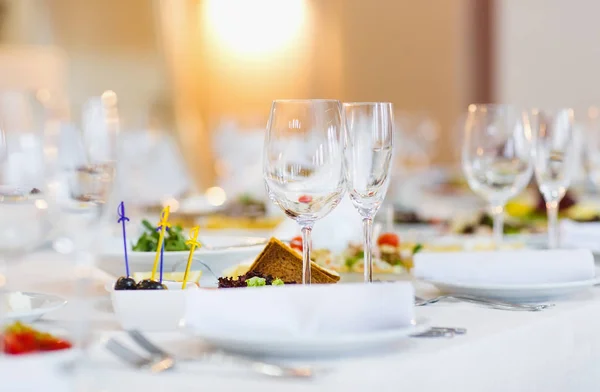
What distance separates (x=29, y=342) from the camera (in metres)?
0.98

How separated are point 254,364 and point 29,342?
0.23m

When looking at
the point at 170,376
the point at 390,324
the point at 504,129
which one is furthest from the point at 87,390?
the point at 504,129

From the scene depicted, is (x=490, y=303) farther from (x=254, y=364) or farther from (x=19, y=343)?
(x=19, y=343)

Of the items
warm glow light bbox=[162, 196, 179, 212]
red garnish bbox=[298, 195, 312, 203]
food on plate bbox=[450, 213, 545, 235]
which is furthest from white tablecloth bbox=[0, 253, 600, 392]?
warm glow light bbox=[162, 196, 179, 212]

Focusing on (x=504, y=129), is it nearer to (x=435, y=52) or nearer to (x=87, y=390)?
(x=87, y=390)

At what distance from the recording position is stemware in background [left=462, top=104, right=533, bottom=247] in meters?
1.80

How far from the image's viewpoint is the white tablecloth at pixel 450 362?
93 cm

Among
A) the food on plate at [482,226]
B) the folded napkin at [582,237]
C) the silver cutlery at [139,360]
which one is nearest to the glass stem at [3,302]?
the silver cutlery at [139,360]

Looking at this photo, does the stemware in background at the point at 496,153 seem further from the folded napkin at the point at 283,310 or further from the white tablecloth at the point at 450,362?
the folded napkin at the point at 283,310

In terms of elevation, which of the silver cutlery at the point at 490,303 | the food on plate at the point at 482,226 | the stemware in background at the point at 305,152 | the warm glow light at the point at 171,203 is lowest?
the food on plate at the point at 482,226

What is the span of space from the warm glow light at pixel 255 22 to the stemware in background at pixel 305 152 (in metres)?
6.50

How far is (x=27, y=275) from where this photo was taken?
172cm

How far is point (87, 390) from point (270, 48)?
7.01 m

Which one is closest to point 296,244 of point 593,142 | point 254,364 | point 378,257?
point 378,257
